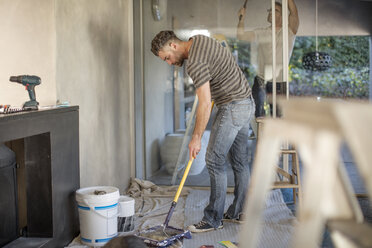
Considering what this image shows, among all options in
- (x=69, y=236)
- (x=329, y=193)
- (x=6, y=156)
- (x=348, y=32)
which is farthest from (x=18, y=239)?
(x=348, y=32)

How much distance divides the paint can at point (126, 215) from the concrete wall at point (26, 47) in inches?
32.1

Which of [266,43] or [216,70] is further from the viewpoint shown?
[266,43]

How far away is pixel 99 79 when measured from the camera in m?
3.58

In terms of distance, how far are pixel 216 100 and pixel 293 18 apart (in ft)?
4.96

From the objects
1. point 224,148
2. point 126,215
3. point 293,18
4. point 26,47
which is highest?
point 293,18

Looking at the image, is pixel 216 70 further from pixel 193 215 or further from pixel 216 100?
pixel 193 215

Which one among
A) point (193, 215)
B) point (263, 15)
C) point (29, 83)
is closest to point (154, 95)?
point (263, 15)

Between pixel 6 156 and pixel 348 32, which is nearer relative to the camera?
pixel 6 156

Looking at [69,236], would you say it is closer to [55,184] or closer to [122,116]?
[55,184]

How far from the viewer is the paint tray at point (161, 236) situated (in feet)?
8.88

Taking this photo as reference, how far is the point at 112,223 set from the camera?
9.23 ft

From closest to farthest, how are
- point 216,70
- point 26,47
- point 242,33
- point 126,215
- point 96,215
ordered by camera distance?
1. point 26,47
2. point 96,215
3. point 216,70
4. point 126,215
5. point 242,33

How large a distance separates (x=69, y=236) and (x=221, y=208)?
102 cm

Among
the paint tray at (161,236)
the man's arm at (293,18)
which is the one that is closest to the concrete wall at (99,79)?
the paint tray at (161,236)
